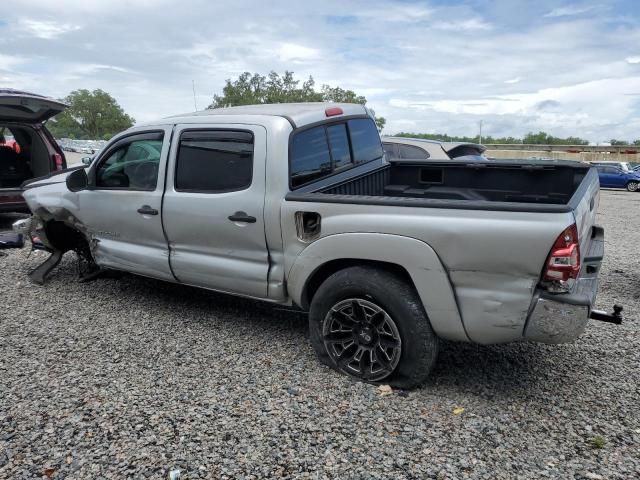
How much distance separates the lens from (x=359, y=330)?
10.7 feet

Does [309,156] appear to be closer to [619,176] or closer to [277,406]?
[277,406]

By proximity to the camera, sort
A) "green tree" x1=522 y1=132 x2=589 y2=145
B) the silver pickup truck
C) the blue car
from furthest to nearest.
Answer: "green tree" x1=522 y1=132 x2=589 y2=145 → the blue car → the silver pickup truck

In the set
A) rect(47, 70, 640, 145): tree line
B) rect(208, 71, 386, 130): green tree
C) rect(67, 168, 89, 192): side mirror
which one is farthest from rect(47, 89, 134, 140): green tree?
rect(67, 168, 89, 192): side mirror

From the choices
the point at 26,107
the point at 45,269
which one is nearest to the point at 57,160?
Result: the point at 26,107

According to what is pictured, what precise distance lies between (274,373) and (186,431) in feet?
2.67

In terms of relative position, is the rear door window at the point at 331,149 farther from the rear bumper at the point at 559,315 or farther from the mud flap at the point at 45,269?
the mud flap at the point at 45,269

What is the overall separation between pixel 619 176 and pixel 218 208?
2385cm

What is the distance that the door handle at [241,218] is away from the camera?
3.51 meters

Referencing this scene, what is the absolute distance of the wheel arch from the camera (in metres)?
2.87

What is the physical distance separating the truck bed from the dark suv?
523 cm

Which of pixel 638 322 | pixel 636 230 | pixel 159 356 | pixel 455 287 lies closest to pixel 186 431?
pixel 159 356

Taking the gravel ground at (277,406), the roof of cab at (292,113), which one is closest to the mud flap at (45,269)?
the gravel ground at (277,406)

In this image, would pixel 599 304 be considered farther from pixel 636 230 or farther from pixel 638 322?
pixel 636 230

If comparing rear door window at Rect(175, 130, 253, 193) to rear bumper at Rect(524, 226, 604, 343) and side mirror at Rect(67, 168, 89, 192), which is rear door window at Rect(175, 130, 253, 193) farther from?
rear bumper at Rect(524, 226, 604, 343)
